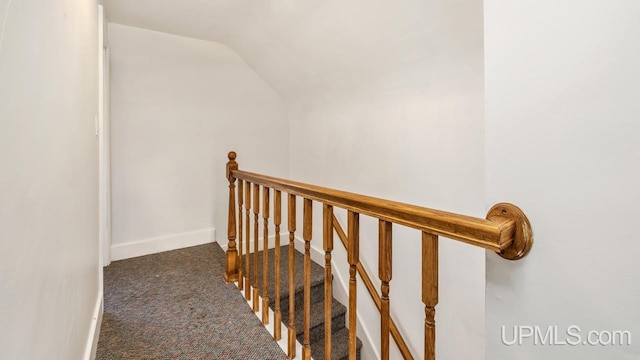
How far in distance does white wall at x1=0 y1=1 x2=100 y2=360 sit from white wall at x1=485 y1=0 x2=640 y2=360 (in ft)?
3.17

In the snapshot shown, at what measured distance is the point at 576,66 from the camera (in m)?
0.57

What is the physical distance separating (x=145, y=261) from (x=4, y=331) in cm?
246

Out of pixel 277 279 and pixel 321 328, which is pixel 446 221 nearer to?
pixel 277 279

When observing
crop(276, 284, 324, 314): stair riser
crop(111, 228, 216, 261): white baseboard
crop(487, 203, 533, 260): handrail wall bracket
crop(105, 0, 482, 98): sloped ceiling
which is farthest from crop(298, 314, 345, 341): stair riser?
crop(487, 203, 533, 260): handrail wall bracket

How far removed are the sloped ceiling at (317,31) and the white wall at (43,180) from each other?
131 centimetres

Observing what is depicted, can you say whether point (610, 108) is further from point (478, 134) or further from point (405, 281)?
point (405, 281)

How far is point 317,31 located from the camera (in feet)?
7.22

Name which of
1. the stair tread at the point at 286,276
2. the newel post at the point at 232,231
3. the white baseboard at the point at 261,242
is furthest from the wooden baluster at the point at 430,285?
the white baseboard at the point at 261,242

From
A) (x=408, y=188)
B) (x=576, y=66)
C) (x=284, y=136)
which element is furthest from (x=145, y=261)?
(x=576, y=66)

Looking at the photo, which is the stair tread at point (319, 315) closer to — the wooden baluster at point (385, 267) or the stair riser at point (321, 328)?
the stair riser at point (321, 328)

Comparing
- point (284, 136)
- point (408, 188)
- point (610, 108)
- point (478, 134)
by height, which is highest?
point (284, 136)

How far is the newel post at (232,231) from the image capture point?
2211mm

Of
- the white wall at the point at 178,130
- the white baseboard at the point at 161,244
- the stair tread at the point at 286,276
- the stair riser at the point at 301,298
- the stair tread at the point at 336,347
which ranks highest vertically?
the white wall at the point at 178,130

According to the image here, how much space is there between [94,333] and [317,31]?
2.27 metres
